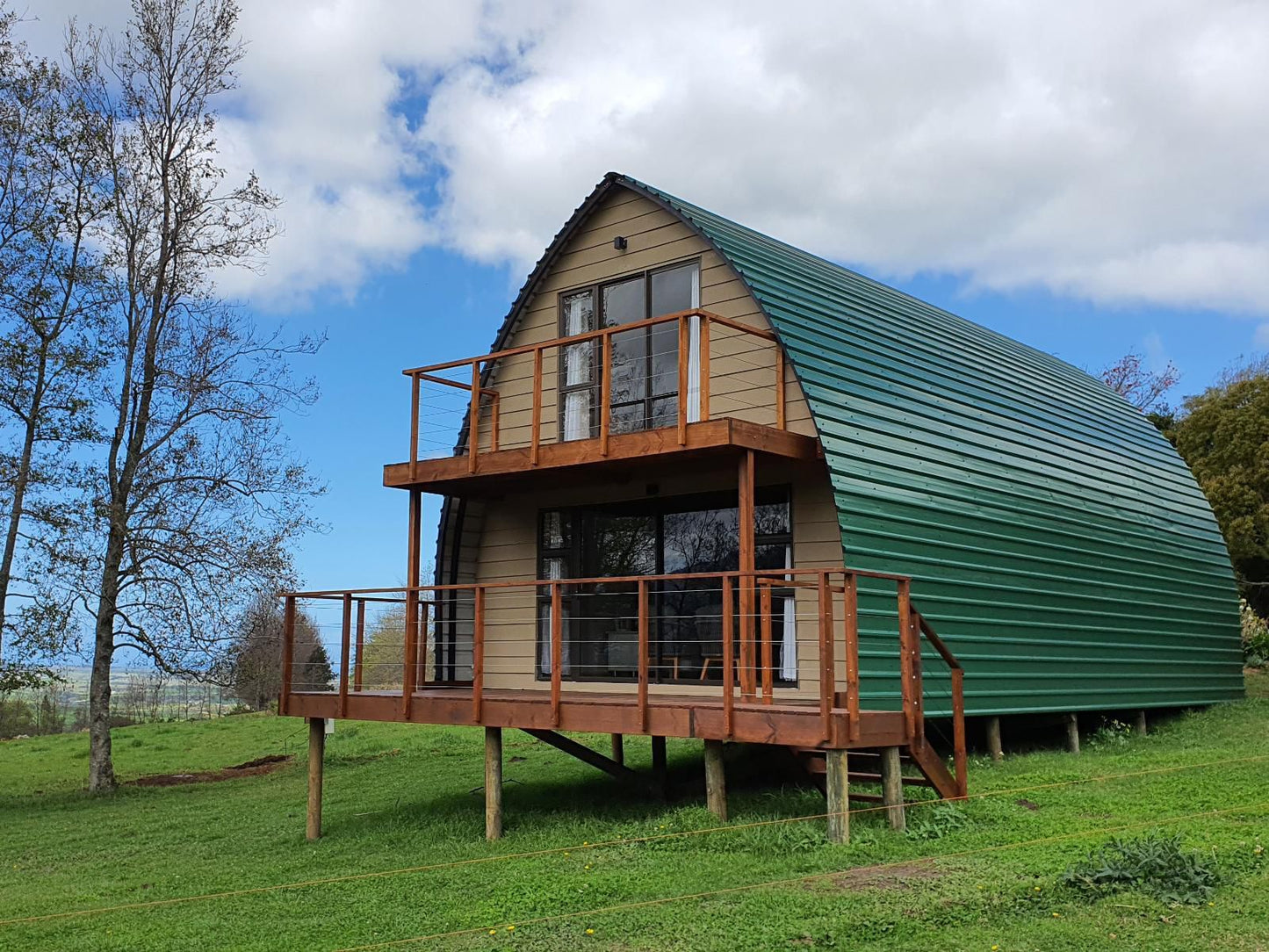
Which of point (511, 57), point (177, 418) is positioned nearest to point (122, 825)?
point (177, 418)

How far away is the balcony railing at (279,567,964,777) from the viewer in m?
9.26

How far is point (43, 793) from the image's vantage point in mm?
17984

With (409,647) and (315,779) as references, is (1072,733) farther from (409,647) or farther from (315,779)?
(315,779)

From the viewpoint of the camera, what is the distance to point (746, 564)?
33.2ft

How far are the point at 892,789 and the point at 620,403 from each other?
18.3 ft

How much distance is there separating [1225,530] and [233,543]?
1738cm

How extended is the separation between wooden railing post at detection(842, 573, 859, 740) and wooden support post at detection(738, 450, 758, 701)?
1.12 m

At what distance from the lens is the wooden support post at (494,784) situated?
10664 mm

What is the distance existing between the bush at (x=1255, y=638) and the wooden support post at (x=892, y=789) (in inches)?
659

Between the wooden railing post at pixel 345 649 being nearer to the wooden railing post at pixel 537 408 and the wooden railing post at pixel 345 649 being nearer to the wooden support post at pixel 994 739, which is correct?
the wooden railing post at pixel 537 408

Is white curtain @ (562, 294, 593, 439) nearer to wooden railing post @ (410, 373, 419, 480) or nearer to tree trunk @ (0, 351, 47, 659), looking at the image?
wooden railing post @ (410, 373, 419, 480)

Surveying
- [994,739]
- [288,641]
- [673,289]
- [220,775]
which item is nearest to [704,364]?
[673,289]

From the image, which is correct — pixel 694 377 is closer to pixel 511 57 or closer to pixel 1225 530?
pixel 511 57

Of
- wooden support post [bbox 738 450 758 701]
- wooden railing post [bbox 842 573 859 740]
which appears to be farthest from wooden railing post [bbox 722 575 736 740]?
wooden railing post [bbox 842 573 859 740]
